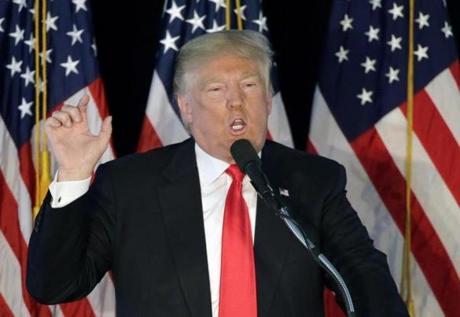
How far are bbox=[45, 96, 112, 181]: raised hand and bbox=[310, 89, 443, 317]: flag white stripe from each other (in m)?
1.92

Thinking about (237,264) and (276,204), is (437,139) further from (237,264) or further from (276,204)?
(276,204)

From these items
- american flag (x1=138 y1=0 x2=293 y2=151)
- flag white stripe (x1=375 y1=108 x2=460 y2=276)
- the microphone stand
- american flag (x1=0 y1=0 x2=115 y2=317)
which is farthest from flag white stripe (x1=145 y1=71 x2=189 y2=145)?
the microphone stand

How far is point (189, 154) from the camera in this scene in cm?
252

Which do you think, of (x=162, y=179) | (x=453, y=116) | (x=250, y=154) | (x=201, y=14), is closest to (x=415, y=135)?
(x=453, y=116)

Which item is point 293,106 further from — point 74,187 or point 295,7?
point 74,187

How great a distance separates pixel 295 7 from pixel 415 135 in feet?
2.62

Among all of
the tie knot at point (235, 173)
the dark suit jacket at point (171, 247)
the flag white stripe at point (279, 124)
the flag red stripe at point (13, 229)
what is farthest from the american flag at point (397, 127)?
the tie knot at point (235, 173)

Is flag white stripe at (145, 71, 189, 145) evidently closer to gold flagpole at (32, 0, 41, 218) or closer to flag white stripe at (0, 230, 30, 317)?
gold flagpole at (32, 0, 41, 218)

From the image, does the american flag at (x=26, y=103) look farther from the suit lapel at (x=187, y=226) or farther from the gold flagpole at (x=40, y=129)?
the suit lapel at (x=187, y=226)

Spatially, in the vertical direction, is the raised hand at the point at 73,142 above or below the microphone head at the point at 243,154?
above

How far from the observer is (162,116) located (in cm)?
383

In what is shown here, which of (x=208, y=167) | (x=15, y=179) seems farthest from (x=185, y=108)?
(x=15, y=179)

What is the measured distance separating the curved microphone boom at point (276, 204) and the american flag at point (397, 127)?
1929 millimetres

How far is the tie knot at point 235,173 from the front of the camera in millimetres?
2420
